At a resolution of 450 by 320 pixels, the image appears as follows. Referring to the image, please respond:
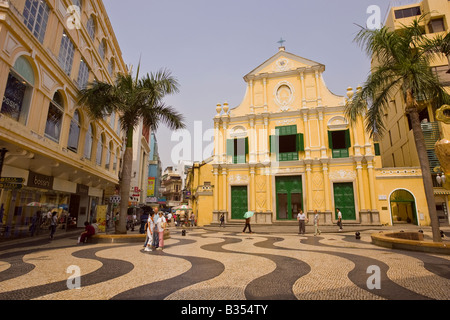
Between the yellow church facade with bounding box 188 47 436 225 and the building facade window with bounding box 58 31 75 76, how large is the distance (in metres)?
14.7

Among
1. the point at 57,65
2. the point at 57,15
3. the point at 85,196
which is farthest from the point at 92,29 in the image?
the point at 85,196

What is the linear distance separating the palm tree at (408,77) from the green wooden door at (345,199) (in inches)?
520

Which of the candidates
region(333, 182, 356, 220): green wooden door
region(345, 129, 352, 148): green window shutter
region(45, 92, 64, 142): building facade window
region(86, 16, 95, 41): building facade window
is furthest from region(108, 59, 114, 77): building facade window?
region(333, 182, 356, 220): green wooden door

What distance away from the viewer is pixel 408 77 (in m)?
9.20

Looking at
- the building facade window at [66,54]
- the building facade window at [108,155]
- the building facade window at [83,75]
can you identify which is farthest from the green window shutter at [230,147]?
the building facade window at [66,54]

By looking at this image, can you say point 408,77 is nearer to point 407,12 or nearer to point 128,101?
point 128,101

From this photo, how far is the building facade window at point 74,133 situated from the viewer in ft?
45.4

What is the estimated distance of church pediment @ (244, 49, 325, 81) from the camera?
2516cm

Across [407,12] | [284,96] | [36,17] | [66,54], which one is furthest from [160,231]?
[407,12]

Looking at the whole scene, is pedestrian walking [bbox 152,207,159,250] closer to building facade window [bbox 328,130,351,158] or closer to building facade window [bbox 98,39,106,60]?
building facade window [bbox 98,39,106,60]

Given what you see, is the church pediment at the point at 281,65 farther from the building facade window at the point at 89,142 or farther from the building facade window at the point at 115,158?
the building facade window at the point at 89,142

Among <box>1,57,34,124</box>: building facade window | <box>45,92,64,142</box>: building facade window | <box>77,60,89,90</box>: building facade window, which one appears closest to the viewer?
<box>1,57,34,124</box>: building facade window

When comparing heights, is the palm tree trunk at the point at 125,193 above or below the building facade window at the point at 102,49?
below
